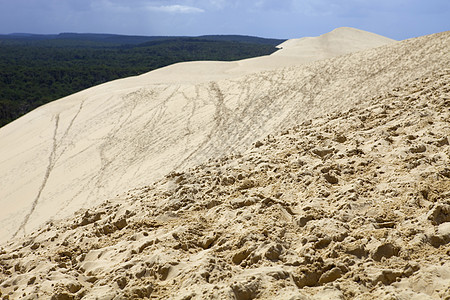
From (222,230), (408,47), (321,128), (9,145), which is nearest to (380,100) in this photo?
(321,128)

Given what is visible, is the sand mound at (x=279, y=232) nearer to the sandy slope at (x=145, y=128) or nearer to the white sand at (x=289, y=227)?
the white sand at (x=289, y=227)

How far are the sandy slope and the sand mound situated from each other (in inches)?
191

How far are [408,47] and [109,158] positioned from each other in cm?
1179

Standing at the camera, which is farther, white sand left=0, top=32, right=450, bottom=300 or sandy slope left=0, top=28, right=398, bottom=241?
sandy slope left=0, top=28, right=398, bottom=241

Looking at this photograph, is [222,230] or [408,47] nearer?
[222,230]

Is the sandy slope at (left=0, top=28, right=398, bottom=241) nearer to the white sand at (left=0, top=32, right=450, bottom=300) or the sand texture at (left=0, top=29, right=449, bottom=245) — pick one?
the sand texture at (left=0, top=29, right=449, bottom=245)

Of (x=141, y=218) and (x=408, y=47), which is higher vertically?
(x=408, y=47)

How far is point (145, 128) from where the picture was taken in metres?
14.8

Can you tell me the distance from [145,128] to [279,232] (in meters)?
11.3

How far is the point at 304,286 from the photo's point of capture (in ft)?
10.9

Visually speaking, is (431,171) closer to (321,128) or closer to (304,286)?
(304,286)

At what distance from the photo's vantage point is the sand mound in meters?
3.33

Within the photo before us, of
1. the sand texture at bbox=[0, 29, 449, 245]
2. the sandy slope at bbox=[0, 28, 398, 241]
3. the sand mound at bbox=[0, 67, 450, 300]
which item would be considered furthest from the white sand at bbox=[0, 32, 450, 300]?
the sandy slope at bbox=[0, 28, 398, 241]

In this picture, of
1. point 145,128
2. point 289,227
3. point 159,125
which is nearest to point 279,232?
point 289,227
